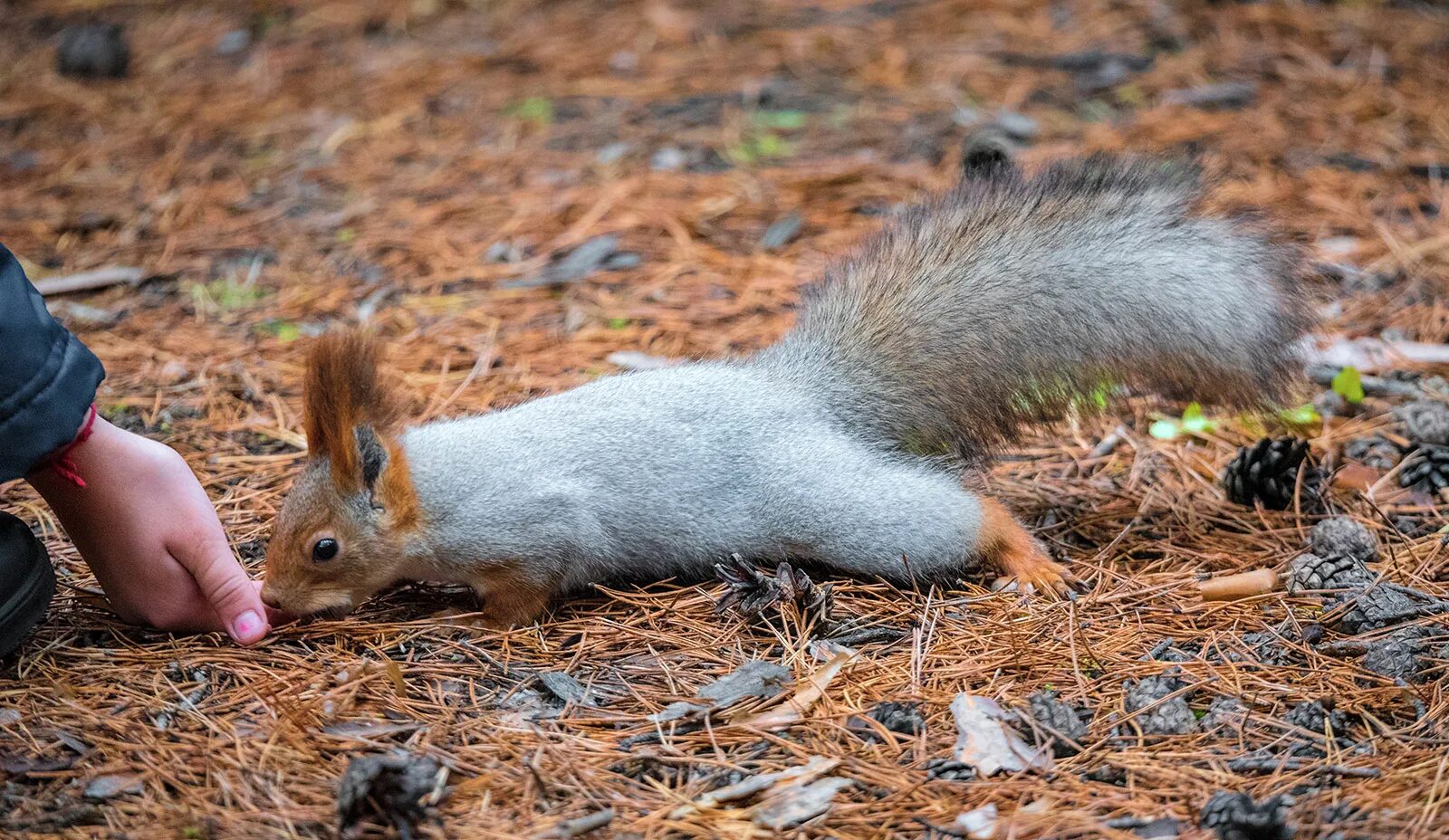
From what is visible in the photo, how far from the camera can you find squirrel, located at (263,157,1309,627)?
2604 mm

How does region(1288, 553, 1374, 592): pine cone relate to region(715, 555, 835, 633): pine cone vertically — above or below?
above

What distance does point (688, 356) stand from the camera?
3.66 m

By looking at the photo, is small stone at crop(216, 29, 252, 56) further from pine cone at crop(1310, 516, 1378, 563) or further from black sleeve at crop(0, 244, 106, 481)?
pine cone at crop(1310, 516, 1378, 563)

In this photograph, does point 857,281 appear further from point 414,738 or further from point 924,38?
point 924,38

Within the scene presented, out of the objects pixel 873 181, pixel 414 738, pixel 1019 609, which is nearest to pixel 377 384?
pixel 414 738

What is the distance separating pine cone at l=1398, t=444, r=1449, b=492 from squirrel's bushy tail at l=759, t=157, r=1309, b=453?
58 centimetres

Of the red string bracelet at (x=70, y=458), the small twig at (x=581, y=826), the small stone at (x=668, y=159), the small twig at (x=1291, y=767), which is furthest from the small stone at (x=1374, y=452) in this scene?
the red string bracelet at (x=70, y=458)

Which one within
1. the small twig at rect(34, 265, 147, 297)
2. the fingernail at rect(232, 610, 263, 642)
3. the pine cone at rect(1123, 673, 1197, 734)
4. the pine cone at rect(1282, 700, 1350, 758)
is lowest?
the small twig at rect(34, 265, 147, 297)

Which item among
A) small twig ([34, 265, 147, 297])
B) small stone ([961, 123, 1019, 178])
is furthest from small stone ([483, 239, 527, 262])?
small stone ([961, 123, 1019, 178])

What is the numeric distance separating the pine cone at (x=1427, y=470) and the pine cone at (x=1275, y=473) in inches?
8.8

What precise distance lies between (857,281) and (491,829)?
1570mm

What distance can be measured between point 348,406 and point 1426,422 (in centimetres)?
257

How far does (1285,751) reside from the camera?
2.07 meters

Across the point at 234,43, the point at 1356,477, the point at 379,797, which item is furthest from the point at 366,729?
the point at 234,43
